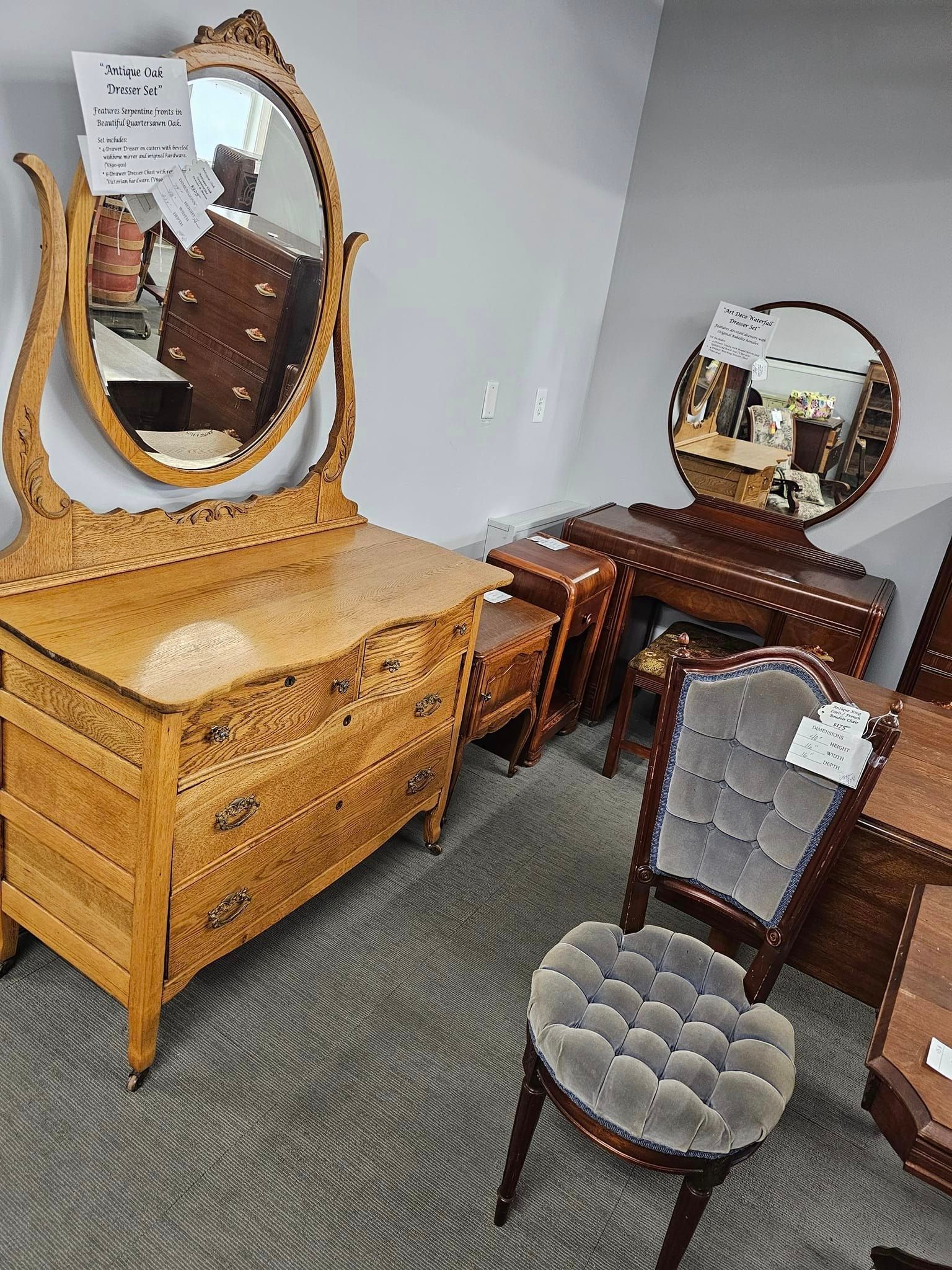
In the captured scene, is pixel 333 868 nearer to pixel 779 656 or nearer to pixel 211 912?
pixel 211 912

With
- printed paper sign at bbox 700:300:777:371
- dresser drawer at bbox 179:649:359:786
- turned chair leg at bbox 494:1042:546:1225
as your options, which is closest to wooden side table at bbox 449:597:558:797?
dresser drawer at bbox 179:649:359:786

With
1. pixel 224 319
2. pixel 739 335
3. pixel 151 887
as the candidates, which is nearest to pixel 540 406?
pixel 739 335

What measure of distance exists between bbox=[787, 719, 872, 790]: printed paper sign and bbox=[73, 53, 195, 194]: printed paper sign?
1.52 meters

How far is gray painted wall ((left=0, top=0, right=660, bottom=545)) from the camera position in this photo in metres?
1.56

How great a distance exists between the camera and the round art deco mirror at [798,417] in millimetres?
3186

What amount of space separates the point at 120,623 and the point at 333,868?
0.82 meters

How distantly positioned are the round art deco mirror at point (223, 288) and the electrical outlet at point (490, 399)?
100cm

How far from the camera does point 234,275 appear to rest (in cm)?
185

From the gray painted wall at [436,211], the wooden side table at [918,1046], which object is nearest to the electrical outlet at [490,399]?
the gray painted wall at [436,211]

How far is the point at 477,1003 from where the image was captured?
Answer: 2.02 m

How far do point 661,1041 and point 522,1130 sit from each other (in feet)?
0.99

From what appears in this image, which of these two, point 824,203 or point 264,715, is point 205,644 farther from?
point 824,203

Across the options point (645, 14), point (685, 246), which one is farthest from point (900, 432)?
point (645, 14)

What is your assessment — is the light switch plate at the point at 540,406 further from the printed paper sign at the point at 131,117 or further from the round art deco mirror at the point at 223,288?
the printed paper sign at the point at 131,117
